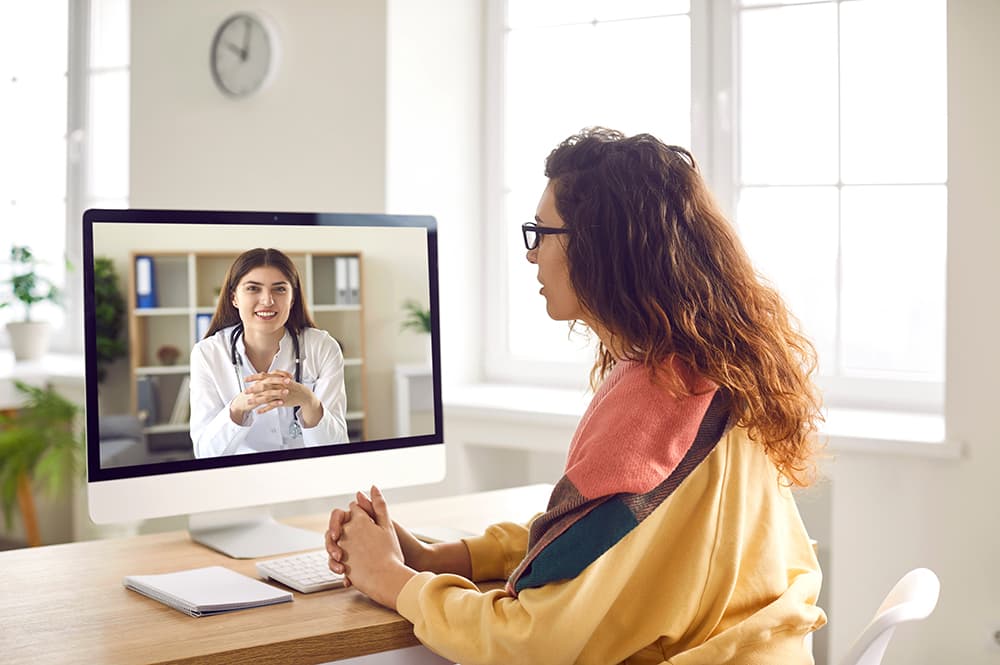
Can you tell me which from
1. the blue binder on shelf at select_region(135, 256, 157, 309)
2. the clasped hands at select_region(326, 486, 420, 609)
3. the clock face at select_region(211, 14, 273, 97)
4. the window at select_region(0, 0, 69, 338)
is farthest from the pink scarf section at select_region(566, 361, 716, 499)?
the window at select_region(0, 0, 69, 338)

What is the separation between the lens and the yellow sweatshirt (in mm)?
1317

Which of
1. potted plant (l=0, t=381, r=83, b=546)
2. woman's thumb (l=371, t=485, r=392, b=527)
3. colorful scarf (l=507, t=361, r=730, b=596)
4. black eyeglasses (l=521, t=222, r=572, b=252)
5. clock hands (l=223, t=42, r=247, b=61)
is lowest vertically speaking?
potted plant (l=0, t=381, r=83, b=546)

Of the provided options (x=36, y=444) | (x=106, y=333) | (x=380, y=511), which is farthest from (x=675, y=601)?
(x=36, y=444)

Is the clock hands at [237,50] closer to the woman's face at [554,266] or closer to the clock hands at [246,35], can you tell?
the clock hands at [246,35]

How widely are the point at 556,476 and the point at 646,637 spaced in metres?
2.00

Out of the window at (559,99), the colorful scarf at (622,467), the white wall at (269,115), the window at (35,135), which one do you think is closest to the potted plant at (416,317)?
the colorful scarf at (622,467)

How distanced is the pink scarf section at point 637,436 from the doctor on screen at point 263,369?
0.53m

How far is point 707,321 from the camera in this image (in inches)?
55.6

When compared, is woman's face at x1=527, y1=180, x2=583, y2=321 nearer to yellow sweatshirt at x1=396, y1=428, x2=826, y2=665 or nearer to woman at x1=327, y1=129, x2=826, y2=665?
woman at x1=327, y1=129, x2=826, y2=665

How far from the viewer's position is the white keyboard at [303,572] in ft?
5.26

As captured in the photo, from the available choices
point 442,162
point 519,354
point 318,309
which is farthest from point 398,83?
point 318,309

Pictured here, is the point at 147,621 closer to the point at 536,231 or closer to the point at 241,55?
the point at 536,231

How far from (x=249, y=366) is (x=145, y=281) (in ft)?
0.63

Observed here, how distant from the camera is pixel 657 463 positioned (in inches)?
52.6
